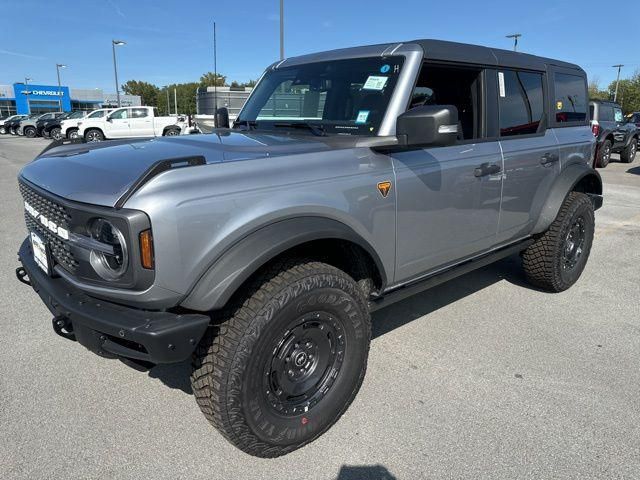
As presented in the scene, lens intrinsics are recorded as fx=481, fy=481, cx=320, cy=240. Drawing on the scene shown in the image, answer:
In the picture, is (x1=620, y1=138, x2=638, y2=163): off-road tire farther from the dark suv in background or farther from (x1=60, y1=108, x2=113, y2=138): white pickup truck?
(x1=60, y1=108, x2=113, y2=138): white pickup truck

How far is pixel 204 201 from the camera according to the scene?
6.29ft

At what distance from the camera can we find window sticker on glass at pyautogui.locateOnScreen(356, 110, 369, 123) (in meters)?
2.78

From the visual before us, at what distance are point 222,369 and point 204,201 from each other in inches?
28.1

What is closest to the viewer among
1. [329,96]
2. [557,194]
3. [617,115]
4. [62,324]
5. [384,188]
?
[62,324]

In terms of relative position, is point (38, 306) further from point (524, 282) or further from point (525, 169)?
point (524, 282)

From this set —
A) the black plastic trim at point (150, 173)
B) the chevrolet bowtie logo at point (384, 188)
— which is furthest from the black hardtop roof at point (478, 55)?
the black plastic trim at point (150, 173)

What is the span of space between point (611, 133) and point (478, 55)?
14804 millimetres

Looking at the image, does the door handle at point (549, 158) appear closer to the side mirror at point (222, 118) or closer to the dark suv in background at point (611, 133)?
the side mirror at point (222, 118)

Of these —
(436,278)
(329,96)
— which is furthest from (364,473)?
(329,96)

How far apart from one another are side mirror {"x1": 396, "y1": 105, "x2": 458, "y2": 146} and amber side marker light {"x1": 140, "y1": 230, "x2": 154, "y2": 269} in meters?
1.37

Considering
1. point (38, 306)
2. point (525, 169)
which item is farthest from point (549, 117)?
point (38, 306)

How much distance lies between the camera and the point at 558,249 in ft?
13.6

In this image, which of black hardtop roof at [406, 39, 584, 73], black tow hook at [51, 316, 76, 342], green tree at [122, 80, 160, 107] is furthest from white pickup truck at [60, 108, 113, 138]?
green tree at [122, 80, 160, 107]

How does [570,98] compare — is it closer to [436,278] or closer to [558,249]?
[558,249]
